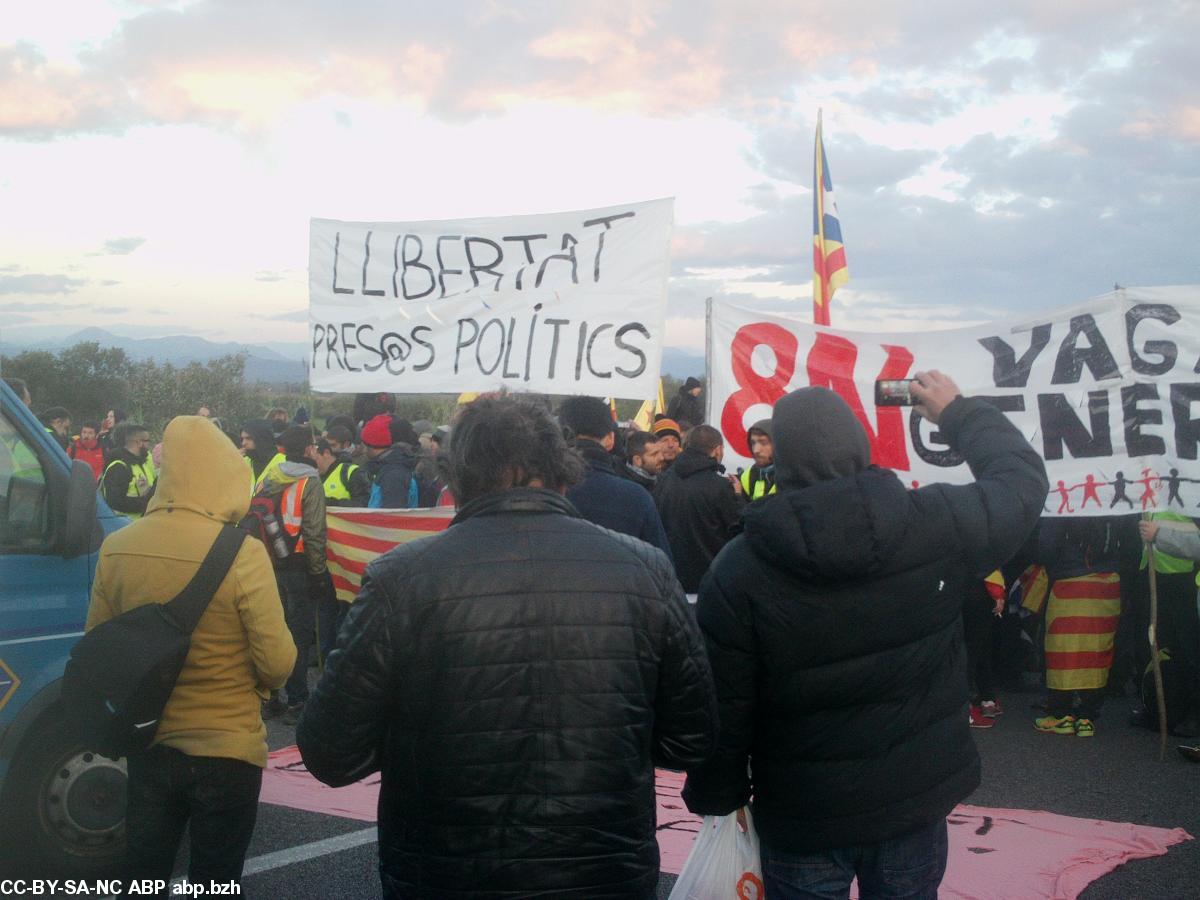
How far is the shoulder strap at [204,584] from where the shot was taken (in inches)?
128

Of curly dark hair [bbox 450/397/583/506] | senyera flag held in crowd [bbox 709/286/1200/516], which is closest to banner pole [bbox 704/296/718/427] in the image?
senyera flag held in crowd [bbox 709/286/1200/516]

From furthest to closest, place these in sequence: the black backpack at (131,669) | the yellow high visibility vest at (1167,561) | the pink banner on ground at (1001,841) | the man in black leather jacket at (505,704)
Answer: the yellow high visibility vest at (1167,561), the pink banner on ground at (1001,841), the black backpack at (131,669), the man in black leather jacket at (505,704)

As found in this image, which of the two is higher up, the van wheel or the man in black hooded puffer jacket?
the man in black hooded puffer jacket

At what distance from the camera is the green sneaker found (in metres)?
7.03

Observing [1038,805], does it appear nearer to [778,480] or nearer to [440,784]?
[778,480]

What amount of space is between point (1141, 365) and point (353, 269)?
5290 millimetres

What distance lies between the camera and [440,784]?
218 centimetres

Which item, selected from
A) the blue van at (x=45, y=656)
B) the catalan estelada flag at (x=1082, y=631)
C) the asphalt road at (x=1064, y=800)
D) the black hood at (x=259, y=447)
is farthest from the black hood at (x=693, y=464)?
the blue van at (x=45, y=656)

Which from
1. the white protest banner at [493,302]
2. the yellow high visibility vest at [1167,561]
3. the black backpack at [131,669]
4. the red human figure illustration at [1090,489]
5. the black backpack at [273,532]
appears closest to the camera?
the black backpack at [131,669]

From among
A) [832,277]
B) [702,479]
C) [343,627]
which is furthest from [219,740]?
[832,277]

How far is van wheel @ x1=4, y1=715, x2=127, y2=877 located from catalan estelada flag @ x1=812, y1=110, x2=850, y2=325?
6.74 m

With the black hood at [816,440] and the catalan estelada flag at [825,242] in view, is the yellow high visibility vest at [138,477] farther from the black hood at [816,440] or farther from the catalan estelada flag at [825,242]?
the black hood at [816,440]

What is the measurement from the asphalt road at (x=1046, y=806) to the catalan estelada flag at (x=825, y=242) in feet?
12.3

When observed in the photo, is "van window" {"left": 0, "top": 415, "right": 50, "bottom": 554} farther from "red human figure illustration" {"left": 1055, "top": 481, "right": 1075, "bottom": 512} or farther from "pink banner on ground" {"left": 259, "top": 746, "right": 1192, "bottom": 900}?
"red human figure illustration" {"left": 1055, "top": 481, "right": 1075, "bottom": 512}
